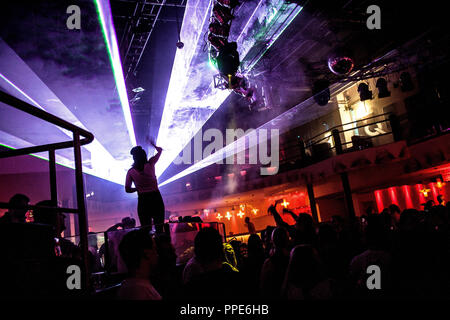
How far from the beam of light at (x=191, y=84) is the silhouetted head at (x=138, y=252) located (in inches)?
235

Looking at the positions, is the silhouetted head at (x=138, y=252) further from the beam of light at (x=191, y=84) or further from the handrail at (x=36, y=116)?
the beam of light at (x=191, y=84)

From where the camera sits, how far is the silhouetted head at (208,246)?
2475 mm

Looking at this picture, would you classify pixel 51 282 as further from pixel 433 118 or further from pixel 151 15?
pixel 433 118

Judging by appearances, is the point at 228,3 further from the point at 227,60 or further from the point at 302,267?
the point at 302,267

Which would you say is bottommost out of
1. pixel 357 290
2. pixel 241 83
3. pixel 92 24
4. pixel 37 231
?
pixel 357 290

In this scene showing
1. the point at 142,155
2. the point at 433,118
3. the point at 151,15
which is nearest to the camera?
the point at 142,155

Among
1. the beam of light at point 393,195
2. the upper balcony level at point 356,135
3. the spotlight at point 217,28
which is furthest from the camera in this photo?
the beam of light at point 393,195

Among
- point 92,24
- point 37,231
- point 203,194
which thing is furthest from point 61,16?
point 203,194

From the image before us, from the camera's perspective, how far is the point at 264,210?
20203mm

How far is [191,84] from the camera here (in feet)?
32.9

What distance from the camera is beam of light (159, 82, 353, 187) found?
16125 millimetres

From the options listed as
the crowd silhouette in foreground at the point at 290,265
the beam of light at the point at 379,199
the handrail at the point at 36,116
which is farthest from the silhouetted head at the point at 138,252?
the beam of light at the point at 379,199

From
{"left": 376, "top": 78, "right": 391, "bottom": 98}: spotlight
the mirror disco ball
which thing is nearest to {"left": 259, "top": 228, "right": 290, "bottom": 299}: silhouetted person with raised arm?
the mirror disco ball

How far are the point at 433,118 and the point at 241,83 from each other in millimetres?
6295
